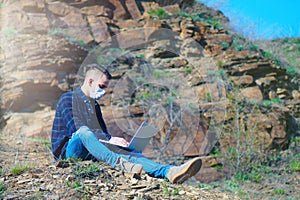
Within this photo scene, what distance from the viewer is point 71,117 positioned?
397cm

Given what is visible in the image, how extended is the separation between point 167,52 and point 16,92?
3.54 m

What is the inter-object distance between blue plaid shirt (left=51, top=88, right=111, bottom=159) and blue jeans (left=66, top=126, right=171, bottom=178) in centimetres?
13

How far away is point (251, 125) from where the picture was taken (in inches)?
332

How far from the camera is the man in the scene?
12.5 feet

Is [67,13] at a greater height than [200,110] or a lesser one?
greater

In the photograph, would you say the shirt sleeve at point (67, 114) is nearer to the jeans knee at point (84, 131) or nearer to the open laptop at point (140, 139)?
the jeans knee at point (84, 131)

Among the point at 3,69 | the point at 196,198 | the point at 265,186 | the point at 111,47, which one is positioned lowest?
the point at 265,186

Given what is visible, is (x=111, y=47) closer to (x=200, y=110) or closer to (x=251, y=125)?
(x=200, y=110)

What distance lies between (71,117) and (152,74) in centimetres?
583

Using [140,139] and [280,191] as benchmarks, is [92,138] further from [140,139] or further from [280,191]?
[280,191]

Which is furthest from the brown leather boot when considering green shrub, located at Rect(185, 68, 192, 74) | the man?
green shrub, located at Rect(185, 68, 192, 74)

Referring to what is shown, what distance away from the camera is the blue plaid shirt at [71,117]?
3.98m

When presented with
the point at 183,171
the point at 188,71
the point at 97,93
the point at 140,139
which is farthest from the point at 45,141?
the point at 188,71

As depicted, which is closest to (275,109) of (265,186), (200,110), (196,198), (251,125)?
(251,125)
